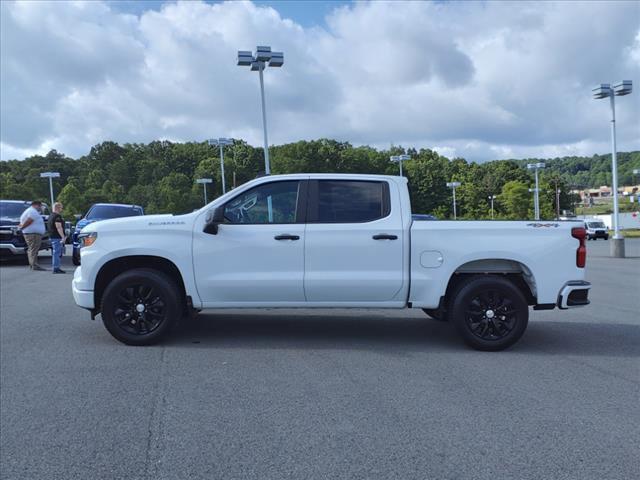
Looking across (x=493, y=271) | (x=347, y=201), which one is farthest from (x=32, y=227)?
(x=493, y=271)

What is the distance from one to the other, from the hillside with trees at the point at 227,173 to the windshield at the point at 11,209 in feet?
117

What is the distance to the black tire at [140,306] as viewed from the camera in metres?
6.39

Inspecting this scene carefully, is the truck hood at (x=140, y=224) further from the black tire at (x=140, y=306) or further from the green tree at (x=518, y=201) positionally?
the green tree at (x=518, y=201)

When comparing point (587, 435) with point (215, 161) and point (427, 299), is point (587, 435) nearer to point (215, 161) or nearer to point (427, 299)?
point (427, 299)

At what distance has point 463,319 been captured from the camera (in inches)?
249

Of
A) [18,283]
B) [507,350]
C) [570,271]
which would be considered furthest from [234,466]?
[18,283]

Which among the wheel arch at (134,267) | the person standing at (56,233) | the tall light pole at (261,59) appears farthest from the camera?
the tall light pole at (261,59)

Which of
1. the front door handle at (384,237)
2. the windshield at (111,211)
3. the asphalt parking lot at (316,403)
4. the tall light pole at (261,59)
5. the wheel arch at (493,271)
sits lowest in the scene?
the asphalt parking lot at (316,403)

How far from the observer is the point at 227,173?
7225 cm

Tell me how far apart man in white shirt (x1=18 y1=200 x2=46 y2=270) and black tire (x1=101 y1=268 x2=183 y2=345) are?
9582 mm

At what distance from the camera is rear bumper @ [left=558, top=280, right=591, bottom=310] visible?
6328mm

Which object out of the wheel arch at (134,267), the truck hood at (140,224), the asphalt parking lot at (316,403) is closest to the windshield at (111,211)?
the asphalt parking lot at (316,403)

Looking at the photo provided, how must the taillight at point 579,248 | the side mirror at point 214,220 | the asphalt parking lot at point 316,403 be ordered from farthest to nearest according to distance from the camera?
the taillight at point 579,248 < the side mirror at point 214,220 < the asphalt parking lot at point 316,403

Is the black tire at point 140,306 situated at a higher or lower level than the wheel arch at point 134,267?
lower
